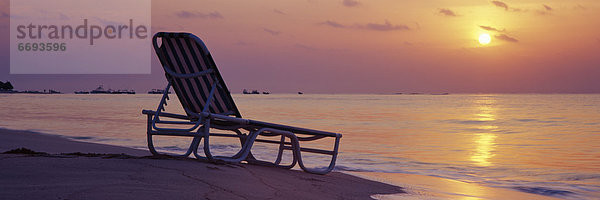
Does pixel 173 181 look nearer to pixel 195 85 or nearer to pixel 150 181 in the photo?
pixel 150 181

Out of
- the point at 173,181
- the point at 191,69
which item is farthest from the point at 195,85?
the point at 173,181

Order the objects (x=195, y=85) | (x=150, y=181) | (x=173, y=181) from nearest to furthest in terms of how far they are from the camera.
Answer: (x=150, y=181) → (x=173, y=181) → (x=195, y=85)

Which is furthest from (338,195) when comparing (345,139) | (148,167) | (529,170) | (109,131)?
(109,131)

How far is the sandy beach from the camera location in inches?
155

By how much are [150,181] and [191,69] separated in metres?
1.75

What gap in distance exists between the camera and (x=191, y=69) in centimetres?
589

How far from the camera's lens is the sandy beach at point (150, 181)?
3.94 metres

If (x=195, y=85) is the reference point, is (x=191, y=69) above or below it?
above

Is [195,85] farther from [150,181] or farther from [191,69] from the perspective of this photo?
[150,181]

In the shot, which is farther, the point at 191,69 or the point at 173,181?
the point at 191,69

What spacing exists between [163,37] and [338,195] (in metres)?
2.36

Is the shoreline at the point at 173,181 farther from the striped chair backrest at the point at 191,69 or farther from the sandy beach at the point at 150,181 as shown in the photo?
→ the striped chair backrest at the point at 191,69

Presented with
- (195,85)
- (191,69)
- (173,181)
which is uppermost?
(191,69)

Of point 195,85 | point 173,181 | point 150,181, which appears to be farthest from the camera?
point 195,85
